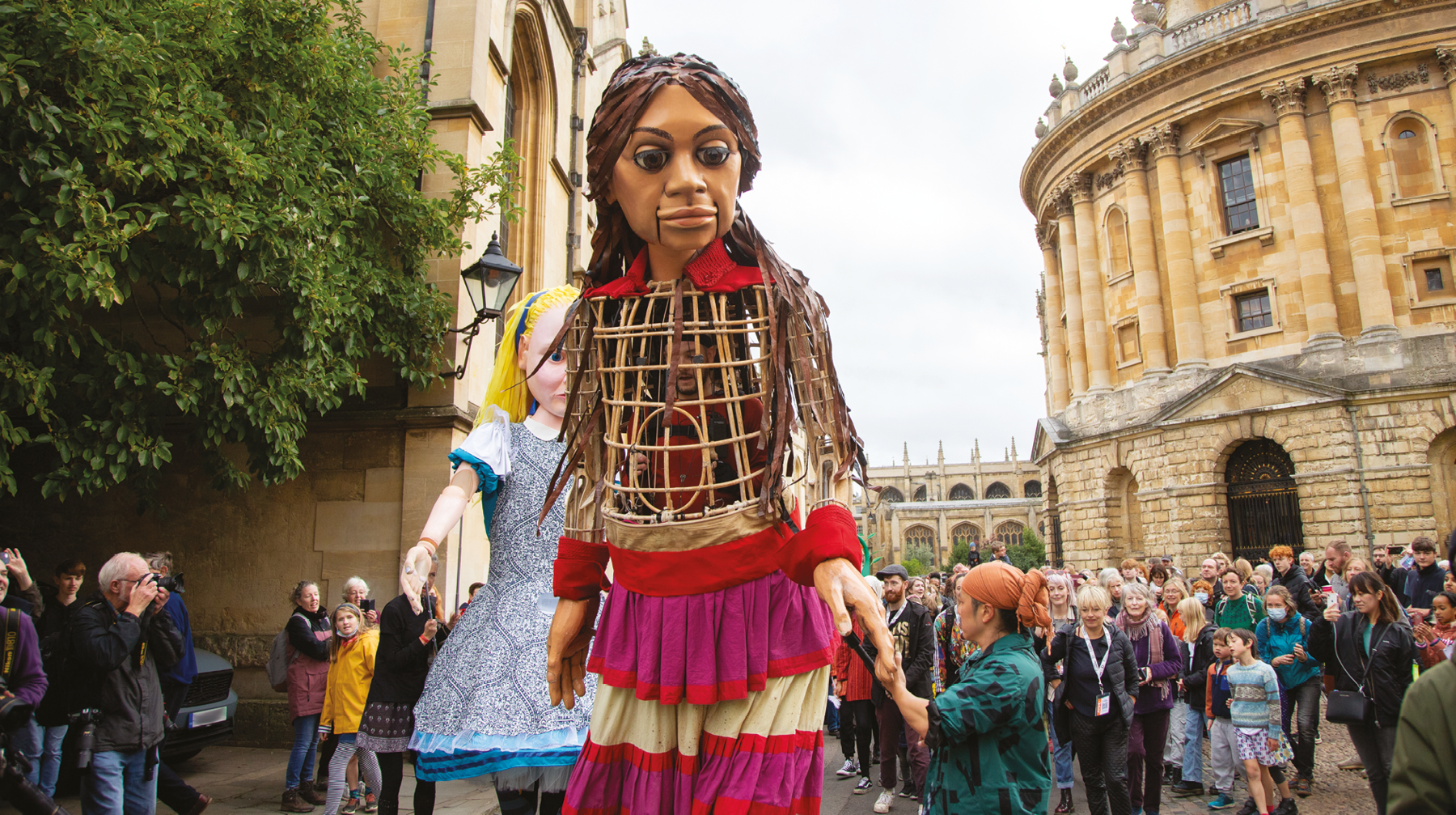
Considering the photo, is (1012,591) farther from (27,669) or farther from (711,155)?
(27,669)

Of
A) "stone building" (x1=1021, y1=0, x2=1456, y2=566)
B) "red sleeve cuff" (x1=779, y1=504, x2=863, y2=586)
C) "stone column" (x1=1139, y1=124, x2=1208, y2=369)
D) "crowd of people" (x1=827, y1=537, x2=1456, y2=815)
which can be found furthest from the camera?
"stone column" (x1=1139, y1=124, x2=1208, y2=369)

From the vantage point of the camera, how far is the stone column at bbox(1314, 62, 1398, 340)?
21.0m

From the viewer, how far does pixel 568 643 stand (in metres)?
2.25

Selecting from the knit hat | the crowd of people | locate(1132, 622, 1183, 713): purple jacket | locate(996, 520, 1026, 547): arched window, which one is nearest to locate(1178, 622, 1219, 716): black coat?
the crowd of people

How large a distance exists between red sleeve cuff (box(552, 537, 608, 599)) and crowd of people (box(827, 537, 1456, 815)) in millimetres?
775

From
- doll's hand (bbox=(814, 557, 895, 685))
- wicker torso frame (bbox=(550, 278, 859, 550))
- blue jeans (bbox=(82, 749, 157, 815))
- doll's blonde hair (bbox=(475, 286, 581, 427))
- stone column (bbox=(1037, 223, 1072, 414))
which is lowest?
blue jeans (bbox=(82, 749, 157, 815))

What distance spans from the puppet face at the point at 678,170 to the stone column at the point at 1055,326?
32434mm

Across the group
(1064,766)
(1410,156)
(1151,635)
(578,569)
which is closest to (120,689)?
(578,569)

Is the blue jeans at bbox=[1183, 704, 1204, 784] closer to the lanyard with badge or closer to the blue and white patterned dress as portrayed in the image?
the lanyard with badge

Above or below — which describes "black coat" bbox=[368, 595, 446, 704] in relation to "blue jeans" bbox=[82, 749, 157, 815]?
above

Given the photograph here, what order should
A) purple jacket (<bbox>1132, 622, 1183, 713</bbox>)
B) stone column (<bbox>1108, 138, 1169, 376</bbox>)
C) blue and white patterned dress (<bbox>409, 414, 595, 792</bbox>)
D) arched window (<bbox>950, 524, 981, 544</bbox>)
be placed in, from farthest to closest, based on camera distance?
1. arched window (<bbox>950, 524, 981, 544</bbox>)
2. stone column (<bbox>1108, 138, 1169, 376</bbox>)
3. purple jacket (<bbox>1132, 622, 1183, 713</bbox>)
4. blue and white patterned dress (<bbox>409, 414, 595, 792</bbox>)

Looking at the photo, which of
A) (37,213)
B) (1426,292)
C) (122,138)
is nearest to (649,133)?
(122,138)

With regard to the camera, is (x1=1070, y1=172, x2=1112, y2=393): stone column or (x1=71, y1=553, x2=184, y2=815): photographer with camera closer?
(x1=71, y1=553, x2=184, y2=815): photographer with camera

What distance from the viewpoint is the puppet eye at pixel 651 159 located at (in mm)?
2184
